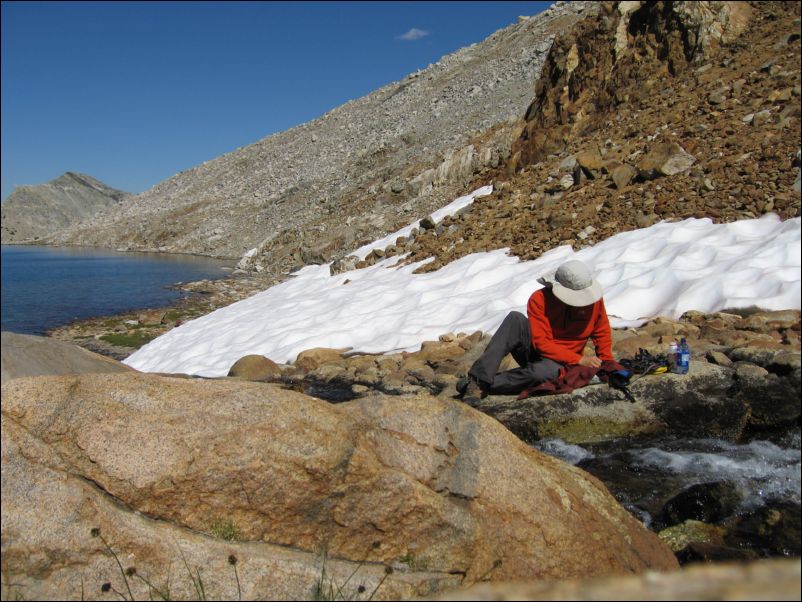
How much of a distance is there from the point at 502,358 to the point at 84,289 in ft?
89.9

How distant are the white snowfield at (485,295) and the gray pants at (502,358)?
222 cm

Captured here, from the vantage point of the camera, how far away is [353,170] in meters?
49.2

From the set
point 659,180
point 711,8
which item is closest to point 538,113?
point 711,8

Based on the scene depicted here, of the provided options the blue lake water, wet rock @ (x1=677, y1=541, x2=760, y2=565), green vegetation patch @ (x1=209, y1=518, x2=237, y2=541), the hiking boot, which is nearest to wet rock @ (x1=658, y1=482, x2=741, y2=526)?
wet rock @ (x1=677, y1=541, x2=760, y2=565)

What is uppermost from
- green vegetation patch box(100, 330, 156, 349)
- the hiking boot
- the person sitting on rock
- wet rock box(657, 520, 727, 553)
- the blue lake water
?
the blue lake water

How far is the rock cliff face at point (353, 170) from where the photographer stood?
1149 inches

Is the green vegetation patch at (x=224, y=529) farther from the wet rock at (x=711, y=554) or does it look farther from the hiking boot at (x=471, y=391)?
the hiking boot at (x=471, y=391)

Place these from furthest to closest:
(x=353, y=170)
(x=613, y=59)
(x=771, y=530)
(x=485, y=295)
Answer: (x=353, y=170) < (x=613, y=59) < (x=485, y=295) < (x=771, y=530)

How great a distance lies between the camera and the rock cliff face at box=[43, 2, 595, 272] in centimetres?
2919

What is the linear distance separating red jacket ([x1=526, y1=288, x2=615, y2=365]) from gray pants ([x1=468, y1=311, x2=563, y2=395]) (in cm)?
12

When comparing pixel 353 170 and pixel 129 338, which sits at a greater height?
pixel 353 170

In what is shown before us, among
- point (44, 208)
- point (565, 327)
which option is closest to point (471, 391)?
point (565, 327)

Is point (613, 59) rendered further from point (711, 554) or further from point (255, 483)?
point (255, 483)

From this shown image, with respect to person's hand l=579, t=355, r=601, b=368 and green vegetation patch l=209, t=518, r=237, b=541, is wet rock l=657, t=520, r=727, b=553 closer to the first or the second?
person's hand l=579, t=355, r=601, b=368
